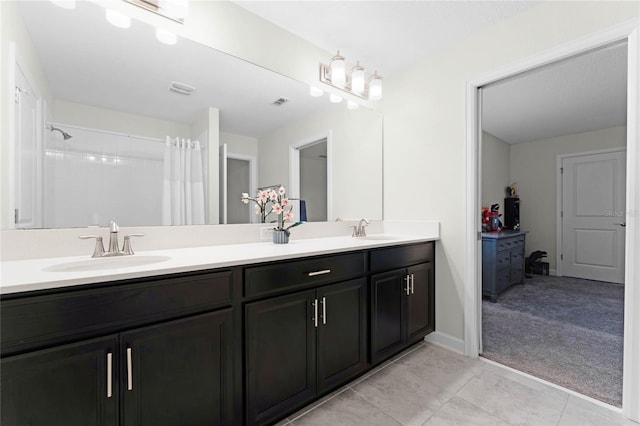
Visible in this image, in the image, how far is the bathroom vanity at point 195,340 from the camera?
838 millimetres

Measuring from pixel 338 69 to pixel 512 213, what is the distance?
170 inches

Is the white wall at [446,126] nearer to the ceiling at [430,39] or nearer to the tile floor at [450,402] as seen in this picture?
the ceiling at [430,39]

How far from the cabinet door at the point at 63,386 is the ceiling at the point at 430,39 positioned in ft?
6.66

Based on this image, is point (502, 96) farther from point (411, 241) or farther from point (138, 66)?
point (138, 66)

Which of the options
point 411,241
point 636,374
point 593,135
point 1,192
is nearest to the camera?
point 1,192

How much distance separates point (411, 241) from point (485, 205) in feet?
11.2

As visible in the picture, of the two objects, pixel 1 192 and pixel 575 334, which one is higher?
pixel 1 192

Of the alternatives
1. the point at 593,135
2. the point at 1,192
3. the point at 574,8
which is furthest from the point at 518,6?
the point at 593,135

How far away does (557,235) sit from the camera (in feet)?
16.2

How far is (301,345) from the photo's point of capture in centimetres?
144

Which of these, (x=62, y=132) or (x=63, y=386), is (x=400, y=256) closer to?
(x=63, y=386)

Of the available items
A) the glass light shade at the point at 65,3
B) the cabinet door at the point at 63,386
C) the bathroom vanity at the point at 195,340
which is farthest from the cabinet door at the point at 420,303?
the glass light shade at the point at 65,3

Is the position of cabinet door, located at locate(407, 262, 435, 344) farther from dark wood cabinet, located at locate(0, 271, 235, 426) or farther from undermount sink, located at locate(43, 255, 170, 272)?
undermount sink, located at locate(43, 255, 170, 272)

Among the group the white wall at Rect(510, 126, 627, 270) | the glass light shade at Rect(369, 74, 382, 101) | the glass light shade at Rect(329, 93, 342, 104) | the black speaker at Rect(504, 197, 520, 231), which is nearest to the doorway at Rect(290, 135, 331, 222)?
the glass light shade at Rect(329, 93, 342, 104)
